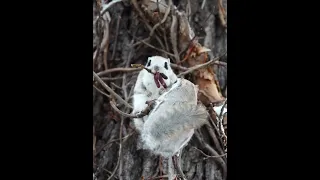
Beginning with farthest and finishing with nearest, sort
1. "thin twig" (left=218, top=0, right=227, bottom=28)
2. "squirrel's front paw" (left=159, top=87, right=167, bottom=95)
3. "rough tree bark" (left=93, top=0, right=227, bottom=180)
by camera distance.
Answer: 1. "thin twig" (left=218, top=0, right=227, bottom=28)
2. "rough tree bark" (left=93, top=0, right=227, bottom=180)
3. "squirrel's front paw" (left=159, top=87, right=167, bottom=95)

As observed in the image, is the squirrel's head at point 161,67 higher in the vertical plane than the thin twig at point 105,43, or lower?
lower

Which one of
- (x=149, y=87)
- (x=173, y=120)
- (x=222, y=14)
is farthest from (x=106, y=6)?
(x=173, y=120)

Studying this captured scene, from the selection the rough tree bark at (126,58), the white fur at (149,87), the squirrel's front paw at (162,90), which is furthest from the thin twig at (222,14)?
the squirrel's front paw at (162,90)

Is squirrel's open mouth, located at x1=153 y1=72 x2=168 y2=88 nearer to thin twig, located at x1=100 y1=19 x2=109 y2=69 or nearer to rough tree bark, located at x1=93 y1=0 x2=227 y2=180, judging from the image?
rough tree bark, located at x1=93 y1=0 x2=227 y2=180

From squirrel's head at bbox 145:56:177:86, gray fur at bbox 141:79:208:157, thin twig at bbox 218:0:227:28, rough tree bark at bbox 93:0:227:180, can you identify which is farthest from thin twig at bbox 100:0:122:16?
gray fur at bbox 141:79:208:157

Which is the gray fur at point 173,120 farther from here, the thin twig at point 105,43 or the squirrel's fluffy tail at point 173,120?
the thin twig at point 105,43

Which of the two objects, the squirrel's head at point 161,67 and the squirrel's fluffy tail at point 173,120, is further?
the squirrel's head at point 161,67

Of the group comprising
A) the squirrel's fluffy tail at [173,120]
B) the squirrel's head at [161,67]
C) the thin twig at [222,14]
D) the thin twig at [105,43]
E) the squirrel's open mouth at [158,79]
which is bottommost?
the squirrel's fluffy tail at [173,120]

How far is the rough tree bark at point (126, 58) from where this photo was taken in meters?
1.14

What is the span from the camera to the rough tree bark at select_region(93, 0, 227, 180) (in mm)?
1145

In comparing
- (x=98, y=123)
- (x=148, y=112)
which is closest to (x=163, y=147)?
(x=148, y=112)
